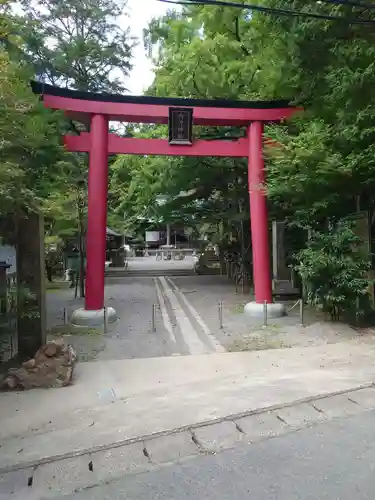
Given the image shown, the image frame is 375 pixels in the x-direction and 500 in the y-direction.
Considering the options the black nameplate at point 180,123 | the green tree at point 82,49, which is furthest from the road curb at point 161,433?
the green tree at point 82,49

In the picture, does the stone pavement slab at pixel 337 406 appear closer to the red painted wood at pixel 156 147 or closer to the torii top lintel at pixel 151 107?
the red painted wood at pixel 156 147

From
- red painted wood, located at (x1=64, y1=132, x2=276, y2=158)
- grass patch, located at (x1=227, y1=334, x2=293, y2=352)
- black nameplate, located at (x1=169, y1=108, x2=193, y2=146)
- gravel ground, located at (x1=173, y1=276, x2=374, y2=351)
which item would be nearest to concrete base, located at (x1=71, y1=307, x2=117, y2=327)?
gravel ground, located at (x1=173, y1=276, x2=374, y2=351)

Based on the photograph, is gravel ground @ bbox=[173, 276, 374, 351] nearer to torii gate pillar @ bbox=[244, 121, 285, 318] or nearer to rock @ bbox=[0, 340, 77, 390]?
torii gate pillar @ bbox=[244, 121, 285, 318]

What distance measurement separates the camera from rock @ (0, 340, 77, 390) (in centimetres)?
583

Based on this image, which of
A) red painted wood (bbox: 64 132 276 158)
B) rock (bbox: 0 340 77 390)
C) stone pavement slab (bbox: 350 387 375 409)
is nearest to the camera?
stone pavement slab (bbox: 350 387 375 409)

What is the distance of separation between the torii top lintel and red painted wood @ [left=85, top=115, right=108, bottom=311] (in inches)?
14.1

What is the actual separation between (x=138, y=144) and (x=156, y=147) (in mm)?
460

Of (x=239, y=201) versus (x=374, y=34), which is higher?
(x=374, y=34)

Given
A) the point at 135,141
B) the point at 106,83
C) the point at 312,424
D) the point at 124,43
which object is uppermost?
the point at 124,43

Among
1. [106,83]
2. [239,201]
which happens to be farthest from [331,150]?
[106,83]

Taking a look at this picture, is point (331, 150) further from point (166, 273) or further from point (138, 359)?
point (166, 273)

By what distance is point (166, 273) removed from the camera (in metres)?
24.9

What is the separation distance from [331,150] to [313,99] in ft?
5.36

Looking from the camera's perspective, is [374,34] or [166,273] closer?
[374,34]
